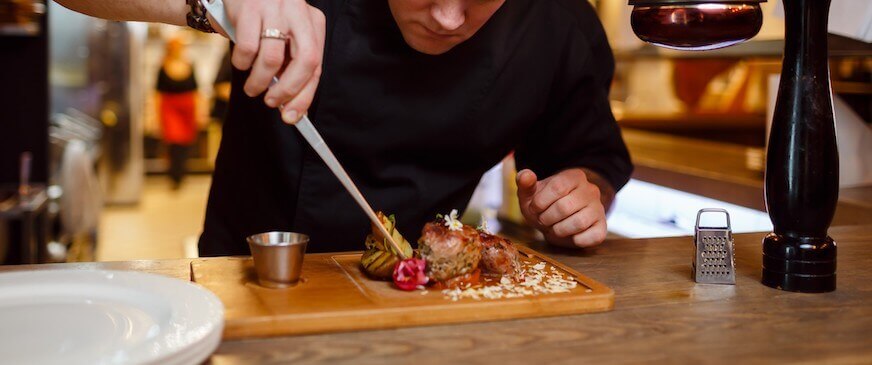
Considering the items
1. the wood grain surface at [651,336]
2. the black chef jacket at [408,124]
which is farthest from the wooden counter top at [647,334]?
the black chef jacket at [408,124]

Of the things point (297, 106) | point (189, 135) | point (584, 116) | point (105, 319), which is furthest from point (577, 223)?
point (189, 135)

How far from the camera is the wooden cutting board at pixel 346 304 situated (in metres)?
0.99

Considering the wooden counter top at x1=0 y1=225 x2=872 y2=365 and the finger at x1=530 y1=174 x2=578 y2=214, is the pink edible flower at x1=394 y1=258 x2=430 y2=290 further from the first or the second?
the finger at x1=530 y1=174 x2=578 y2=214

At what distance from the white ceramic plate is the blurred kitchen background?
1.90 metres

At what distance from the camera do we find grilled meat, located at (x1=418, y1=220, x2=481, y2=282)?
1152 millimetres

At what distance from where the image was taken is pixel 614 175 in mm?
1812

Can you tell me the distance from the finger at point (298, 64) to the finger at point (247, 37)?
4 cm

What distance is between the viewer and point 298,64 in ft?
3.54

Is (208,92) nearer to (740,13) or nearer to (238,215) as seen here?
(238,215)

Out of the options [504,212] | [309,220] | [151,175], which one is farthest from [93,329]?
[151,175]

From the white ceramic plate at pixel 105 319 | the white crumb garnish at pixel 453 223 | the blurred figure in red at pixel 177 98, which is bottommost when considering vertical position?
the blurred figure in red at pixel 177 98

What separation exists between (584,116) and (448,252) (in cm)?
82

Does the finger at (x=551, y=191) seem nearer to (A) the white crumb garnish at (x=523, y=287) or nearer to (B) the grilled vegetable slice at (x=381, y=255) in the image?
(A) the white crumb garnish at (x=523, y=287)

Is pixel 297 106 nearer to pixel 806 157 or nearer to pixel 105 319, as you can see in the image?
pixel 105 319
